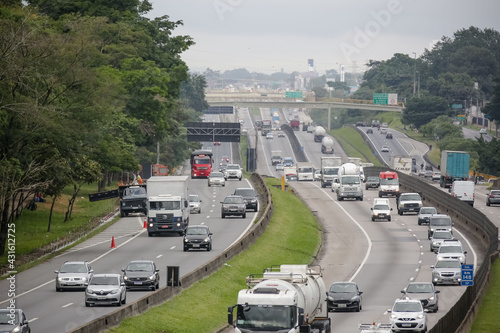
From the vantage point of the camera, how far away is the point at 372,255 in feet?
226

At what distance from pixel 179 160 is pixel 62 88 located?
93.5 meters

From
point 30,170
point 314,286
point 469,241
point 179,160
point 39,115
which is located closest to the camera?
point 314,286

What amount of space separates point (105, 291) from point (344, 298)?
449 inches

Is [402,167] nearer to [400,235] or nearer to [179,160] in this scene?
[179,160]

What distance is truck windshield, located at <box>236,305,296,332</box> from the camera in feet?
96.8

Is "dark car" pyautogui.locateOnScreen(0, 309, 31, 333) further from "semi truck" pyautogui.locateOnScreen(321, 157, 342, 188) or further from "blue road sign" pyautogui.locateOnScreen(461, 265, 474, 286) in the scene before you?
"semi truck" pyautogui.locateOnScreen(321, 157, 342, 188)

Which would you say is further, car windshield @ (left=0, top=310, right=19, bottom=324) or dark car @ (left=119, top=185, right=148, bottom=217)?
dark car @ (left=119, top=185, right=148, bottom=217)

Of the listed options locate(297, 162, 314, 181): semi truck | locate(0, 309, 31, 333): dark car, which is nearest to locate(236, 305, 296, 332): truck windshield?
locate(0, 309, 31, 333): dark car

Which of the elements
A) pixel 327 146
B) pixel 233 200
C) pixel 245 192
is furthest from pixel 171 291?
pixel 327 146

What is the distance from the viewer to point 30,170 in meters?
60.0

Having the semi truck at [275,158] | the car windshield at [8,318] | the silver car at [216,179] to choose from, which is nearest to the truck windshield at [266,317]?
the car windshield at [8,318]

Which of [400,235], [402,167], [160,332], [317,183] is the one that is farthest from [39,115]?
[402,167]

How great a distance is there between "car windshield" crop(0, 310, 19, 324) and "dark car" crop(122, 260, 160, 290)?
13.3 meters

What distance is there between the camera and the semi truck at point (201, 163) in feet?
382
